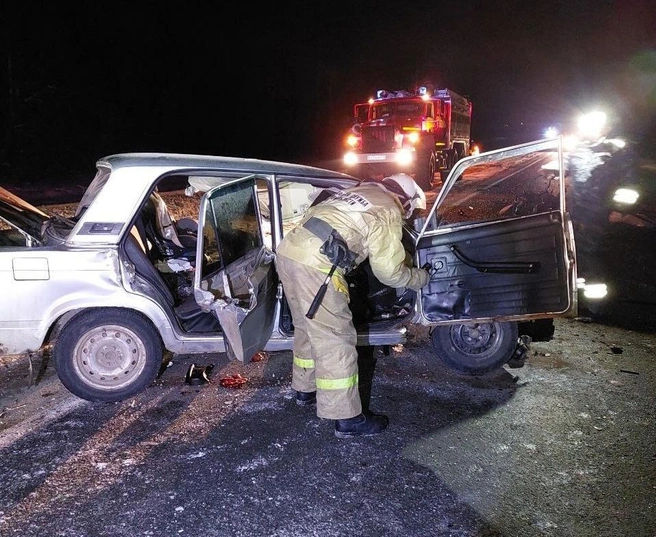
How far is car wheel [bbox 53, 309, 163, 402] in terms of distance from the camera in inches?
137

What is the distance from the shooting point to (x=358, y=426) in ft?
10.6

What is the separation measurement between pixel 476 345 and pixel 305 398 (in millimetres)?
1345

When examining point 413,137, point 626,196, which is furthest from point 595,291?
point 413,137

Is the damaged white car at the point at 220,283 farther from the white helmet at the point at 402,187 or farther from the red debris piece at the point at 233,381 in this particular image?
the red debris piece at the point at 233,381

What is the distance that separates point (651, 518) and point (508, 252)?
170 cm

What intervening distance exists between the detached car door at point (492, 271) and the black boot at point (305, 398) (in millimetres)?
929

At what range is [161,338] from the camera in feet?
12.0

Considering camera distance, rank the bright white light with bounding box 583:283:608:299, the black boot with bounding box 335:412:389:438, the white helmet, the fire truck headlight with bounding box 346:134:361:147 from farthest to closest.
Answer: the fire truck headlight with bounding box 346:134:361:147 < the bright white light with bounding box 583:283:608:299 < the white helmet < the black boot with bounding box 335:412:389:438

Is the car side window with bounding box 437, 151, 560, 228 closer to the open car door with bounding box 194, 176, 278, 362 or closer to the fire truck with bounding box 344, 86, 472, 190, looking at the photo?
the fire truck with bounding box 344, 86, 472, 190

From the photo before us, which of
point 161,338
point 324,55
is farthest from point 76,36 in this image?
point 161,338

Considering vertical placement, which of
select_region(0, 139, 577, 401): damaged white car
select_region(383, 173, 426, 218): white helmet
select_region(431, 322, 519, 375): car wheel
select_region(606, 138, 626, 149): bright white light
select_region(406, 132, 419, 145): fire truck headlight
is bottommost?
select_region(431, 322, 519, 375): car wheel

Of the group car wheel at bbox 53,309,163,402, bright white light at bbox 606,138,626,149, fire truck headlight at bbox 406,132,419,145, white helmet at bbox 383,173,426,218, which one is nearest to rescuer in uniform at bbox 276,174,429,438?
white helmet at bbox 383,173,426,218

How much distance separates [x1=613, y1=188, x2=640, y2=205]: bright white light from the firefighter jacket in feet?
19.6

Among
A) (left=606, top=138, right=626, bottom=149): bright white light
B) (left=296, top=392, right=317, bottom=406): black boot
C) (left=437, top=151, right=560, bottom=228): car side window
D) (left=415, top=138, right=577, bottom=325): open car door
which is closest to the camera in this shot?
(left=415, top=138, right=577, bottom=325): open car door
